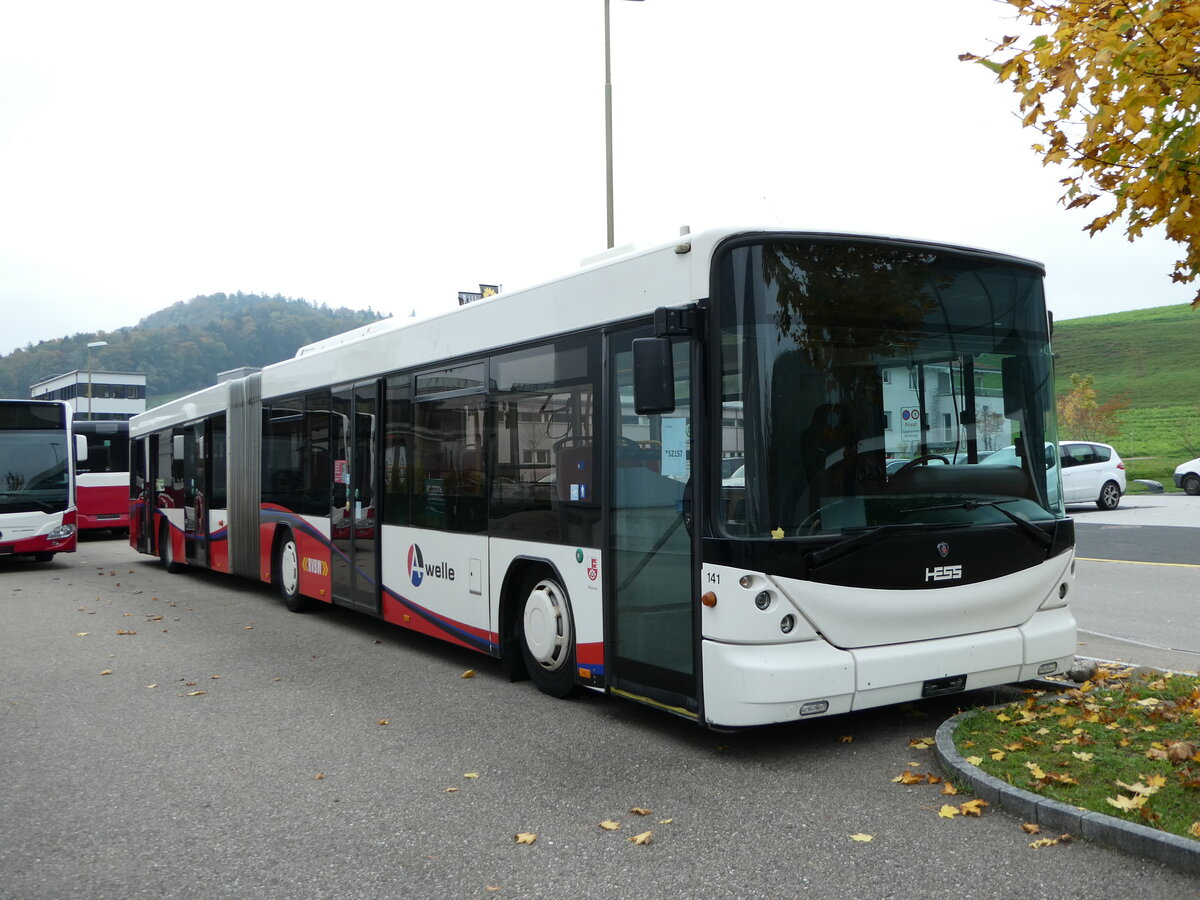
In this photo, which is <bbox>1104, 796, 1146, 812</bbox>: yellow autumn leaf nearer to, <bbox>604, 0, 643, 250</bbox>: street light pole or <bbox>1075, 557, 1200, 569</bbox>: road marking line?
<bbox>1075, 557, 1200, 569</bbox>: road marking line

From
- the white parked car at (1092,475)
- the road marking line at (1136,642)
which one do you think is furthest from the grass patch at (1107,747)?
the white parked car at (1092,475)

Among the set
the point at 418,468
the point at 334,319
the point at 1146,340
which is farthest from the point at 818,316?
the point at 334,319

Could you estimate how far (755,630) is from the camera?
18.9ft

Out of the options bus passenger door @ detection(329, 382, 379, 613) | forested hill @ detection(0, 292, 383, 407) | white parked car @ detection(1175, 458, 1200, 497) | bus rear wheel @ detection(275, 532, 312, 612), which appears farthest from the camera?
forested hill @ detection(0, 292, 383, 407)

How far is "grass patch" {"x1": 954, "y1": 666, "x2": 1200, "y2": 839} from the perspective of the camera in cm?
481

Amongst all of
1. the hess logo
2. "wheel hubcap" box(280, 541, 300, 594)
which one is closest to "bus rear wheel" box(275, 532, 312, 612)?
"wheel hubcap" box(280, 541, 300, 594)

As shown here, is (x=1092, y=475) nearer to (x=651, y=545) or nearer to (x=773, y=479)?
(x=651, y=545)

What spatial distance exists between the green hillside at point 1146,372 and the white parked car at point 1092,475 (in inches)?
482

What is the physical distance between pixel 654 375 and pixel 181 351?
114661 mm

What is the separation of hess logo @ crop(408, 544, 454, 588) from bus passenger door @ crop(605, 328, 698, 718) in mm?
2560

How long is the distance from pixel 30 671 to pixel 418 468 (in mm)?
3701

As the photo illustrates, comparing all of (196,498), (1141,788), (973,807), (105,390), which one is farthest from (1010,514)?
(105,390)

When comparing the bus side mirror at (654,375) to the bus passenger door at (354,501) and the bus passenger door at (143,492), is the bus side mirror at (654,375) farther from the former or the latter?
the bus passenger door at (143,492)

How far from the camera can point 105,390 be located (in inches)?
4156
